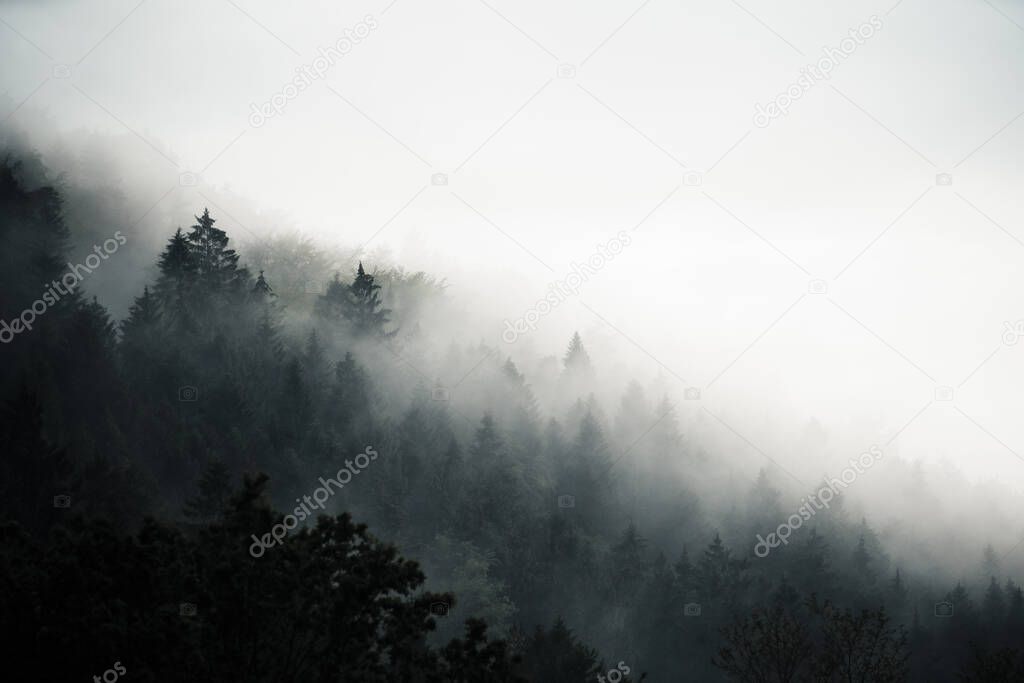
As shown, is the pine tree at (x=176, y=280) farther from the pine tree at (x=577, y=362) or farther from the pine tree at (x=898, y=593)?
the pine tree at (x=898, y=593)

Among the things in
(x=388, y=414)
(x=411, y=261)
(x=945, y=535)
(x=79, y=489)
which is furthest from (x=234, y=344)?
(x=945, y=535)

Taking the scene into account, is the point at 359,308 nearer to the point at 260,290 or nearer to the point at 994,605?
the point at 260,290

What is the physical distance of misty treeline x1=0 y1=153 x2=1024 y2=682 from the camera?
20.6m

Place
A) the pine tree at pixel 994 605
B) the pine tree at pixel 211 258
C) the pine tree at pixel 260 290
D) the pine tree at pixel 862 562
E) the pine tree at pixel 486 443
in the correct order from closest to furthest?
the pine tree at pixel 211 258 < the pine tree at pixel 260 290 < the pine tree at pixel 486 443 < the pine tree at pixel 862 562 < the pine tree at pixel 994 605

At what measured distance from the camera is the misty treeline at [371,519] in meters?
20.6

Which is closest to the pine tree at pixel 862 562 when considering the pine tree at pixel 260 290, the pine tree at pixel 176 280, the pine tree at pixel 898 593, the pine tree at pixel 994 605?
the pine tree at pixel 898 593

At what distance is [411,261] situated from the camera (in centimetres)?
12544

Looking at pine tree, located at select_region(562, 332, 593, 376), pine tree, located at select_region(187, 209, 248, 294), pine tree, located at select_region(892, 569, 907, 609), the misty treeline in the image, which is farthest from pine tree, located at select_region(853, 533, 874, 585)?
pine tree, located at select_region(187, 209, 248, 294)

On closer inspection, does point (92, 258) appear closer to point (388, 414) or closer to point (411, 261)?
point (388, 414)

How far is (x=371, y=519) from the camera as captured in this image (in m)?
62.6

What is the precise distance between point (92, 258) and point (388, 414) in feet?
87.5

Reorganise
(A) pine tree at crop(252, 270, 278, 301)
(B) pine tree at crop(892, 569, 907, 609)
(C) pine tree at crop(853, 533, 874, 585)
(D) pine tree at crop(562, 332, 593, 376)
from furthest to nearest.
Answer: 1. (D) pine tree at crop(562, 332, 593, 376)
2. (B) pine tree at crop(892, 569, 907, 609)
3. (C) pine tree at crop(853, 533, 874, 585)
4. (A) pine tree at crop(252, 270, 278, 301)

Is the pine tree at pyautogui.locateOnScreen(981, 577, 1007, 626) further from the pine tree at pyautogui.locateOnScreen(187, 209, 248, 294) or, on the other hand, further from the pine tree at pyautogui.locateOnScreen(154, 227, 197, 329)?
the pine tree at pyautogui.locateOnScreen(154, 227, 197, 329)

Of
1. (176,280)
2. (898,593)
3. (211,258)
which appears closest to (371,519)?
(176,280)
